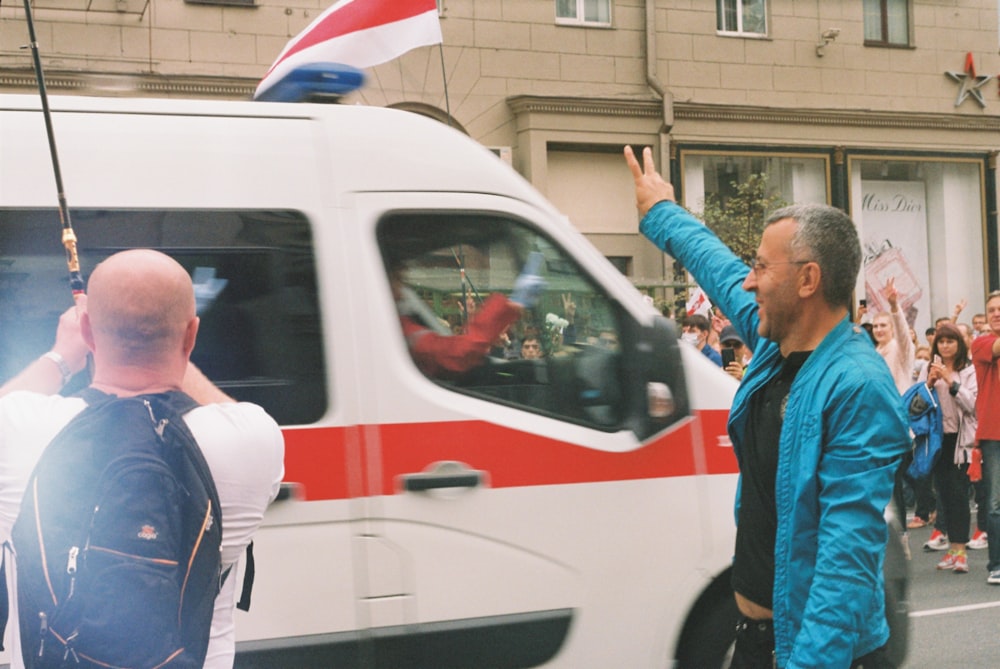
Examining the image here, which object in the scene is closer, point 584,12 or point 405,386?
point 405,386

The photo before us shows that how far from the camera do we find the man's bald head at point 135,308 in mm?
1896

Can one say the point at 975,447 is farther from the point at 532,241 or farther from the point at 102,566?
the point at 102,566

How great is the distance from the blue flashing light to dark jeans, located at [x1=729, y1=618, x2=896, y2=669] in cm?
233

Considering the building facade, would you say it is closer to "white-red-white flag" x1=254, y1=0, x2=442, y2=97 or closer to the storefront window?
the storefront window

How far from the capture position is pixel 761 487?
266cm

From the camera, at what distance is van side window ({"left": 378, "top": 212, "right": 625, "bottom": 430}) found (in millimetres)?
4023

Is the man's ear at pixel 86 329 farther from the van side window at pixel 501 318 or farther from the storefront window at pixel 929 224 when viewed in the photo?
the storefront window at pixel 929 224

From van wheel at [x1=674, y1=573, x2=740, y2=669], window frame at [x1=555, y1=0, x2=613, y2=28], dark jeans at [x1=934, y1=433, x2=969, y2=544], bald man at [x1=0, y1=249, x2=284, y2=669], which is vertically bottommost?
dark jeans at [x1=934, y1=433, x2=969, y2=544]

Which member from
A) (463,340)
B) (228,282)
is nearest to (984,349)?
(463,340)

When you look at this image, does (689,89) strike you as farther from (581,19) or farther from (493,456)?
(493,456)

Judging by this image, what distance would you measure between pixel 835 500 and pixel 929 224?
68.3 feet

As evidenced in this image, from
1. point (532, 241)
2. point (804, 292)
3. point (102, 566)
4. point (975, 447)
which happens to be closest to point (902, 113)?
point (975, 447)

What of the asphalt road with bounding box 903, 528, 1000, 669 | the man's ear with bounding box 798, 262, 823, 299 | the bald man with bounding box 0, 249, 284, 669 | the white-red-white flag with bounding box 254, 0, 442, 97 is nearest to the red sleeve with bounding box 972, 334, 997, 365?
the asphalt road with bounding box 903, 528, 1000, 669

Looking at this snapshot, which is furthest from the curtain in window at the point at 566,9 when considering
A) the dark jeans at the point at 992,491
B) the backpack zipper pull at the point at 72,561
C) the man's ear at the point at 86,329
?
the backpack zipper pull at the point at 72,561
